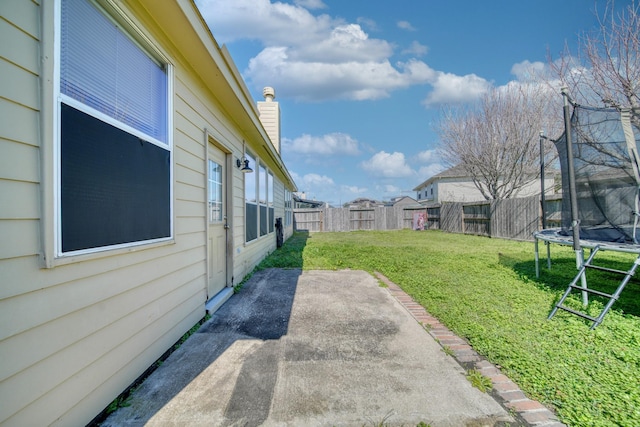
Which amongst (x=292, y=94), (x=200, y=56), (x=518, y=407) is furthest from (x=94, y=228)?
(x=292, y=94)

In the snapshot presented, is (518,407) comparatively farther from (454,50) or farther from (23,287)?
(454,50)

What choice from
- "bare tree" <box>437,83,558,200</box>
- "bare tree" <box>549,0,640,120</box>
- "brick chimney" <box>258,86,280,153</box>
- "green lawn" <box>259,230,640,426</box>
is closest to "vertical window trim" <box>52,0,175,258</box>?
"green lawn" <box>259,230,640,426</box>

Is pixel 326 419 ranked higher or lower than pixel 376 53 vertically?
lower

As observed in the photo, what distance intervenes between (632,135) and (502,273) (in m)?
2.82

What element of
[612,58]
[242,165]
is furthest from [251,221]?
[612,58]

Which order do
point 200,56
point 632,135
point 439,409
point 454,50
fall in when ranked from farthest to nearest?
point 454,50 → point 632,135 → point 200,56 → point 439,409

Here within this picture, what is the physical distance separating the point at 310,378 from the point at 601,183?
4042mm

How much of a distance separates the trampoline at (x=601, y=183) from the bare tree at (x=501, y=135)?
1035 centimetres

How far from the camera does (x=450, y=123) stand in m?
14.8

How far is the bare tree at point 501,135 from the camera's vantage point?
12.3 m

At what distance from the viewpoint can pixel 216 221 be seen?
3.76 m

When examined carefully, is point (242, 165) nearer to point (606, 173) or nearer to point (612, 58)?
point (606, 173)

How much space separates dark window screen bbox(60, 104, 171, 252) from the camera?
1.41 metres

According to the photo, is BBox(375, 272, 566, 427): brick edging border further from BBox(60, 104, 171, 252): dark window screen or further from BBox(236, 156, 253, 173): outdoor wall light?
BBox(236, 156, 253, 173): outdoor wall light
